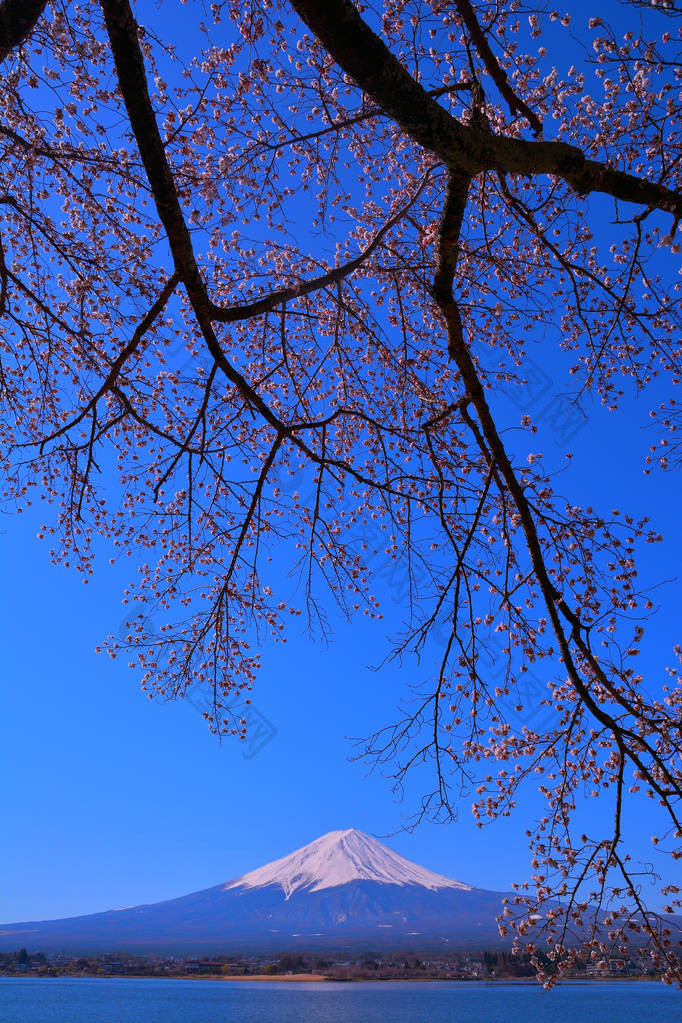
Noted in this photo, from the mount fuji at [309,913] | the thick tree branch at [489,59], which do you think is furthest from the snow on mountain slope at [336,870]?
the thick tree branch at [489,59]

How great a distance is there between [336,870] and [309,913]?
11.3 m

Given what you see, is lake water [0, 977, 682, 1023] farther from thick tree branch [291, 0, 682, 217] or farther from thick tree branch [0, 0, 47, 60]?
thick tree branch [0, 0, 47, 60]

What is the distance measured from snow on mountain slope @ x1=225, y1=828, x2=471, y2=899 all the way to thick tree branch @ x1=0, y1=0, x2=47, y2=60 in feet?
455

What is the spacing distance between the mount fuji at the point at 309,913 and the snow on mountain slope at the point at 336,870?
0.20 metres

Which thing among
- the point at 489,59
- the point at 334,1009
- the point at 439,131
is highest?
the point at 489,59

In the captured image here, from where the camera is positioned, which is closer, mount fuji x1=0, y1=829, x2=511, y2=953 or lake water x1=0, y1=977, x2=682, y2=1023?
lake water x1=0, y1=977, x2=682, y2=1023

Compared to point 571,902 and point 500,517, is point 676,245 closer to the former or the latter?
point 500,517

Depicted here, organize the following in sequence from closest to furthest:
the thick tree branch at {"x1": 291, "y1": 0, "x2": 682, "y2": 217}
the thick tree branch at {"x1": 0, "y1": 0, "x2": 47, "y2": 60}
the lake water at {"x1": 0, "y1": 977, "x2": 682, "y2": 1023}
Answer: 1. the thick tree branch at {"x1": 291, "y1": 0, "x2": 682, "y2": 217}
2. the thick tree branch at {"x1": 0, "y1": 0, "x2": 47, "y2": 60}
3. the lake water at {"x1": 0, "y1": 977, "x2": 682, "y2": 1023}

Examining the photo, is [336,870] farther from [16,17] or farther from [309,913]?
[16,17]

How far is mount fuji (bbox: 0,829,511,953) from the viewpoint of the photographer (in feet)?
372

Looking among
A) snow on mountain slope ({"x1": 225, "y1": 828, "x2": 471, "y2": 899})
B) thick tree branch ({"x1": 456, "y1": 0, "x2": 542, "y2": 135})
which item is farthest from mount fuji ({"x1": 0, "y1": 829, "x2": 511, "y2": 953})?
thick tree branch ({"x1": 456, "y1": 0, "x2": 542, "y2": 135})

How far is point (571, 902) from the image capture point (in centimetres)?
341

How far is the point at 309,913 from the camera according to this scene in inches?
4995

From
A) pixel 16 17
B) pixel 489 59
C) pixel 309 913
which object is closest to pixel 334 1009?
pixel 309 913
